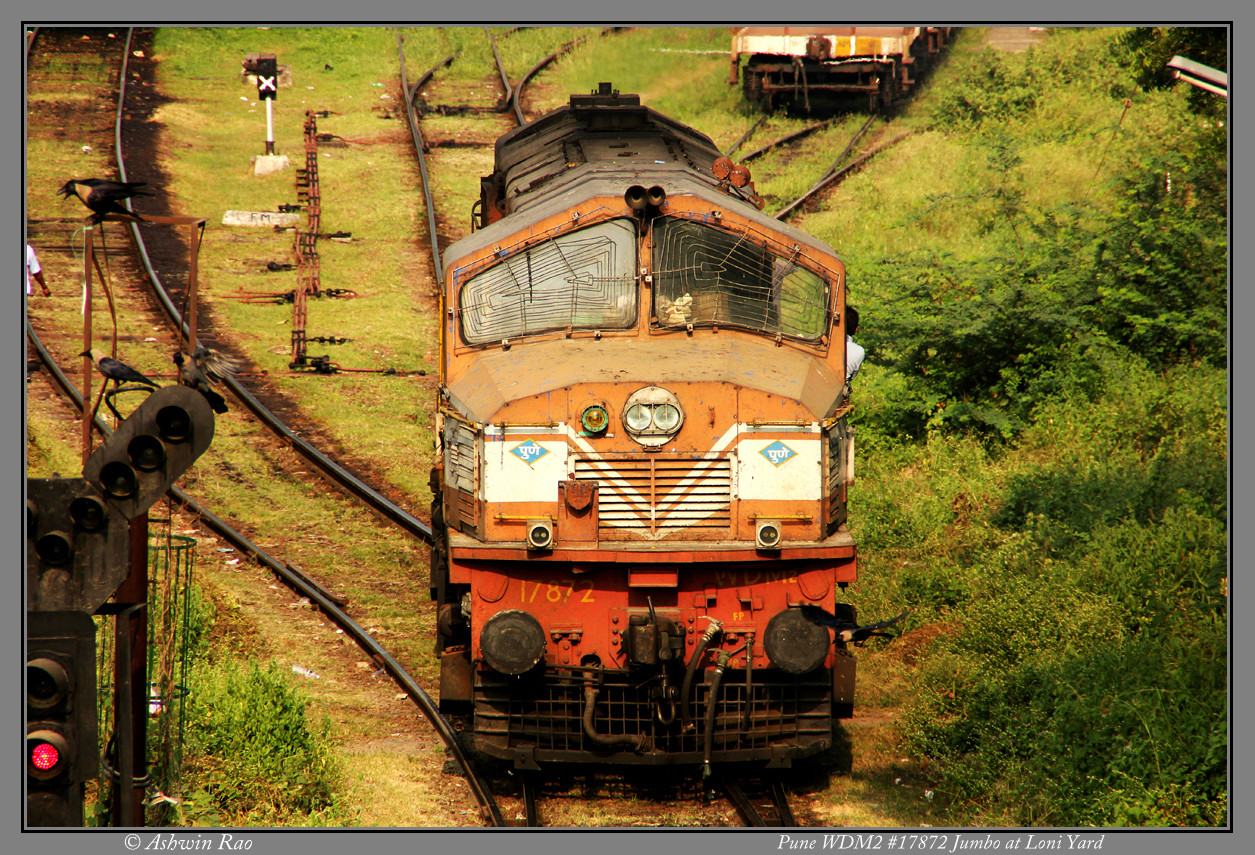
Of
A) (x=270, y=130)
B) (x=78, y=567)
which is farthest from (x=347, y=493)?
(x=270, y=130)

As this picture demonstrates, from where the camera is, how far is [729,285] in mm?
8805

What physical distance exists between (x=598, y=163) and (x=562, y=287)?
209 centimetres

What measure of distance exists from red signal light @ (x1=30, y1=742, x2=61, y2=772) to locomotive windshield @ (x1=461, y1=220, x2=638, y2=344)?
3943mm

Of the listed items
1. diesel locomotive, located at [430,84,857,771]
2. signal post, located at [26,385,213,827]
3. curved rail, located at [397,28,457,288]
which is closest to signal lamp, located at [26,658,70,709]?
signal post, located at [26,385,213,827]

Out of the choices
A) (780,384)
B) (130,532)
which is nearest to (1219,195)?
(780,384)

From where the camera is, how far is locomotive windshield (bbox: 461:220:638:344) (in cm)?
873

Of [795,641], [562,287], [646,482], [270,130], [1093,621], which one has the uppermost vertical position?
[270,130]

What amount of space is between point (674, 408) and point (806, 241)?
1843 millimetres

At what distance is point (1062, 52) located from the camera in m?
28.4

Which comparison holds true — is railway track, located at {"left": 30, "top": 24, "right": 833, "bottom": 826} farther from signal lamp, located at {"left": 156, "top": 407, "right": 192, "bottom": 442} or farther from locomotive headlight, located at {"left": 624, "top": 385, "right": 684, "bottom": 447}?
locomotive headlight, located at {"left": 624, "top": 385, "right": 684, "bottom": 447}

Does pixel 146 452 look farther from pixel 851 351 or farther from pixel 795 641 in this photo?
pixel 851 351

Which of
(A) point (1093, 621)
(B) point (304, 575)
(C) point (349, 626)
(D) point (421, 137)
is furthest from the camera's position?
(D) point (421, 137)

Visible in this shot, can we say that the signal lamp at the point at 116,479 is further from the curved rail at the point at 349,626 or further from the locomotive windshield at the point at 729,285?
the locomotive windshield at the point at 729,285

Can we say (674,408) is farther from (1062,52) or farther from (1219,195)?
(1062,52)
